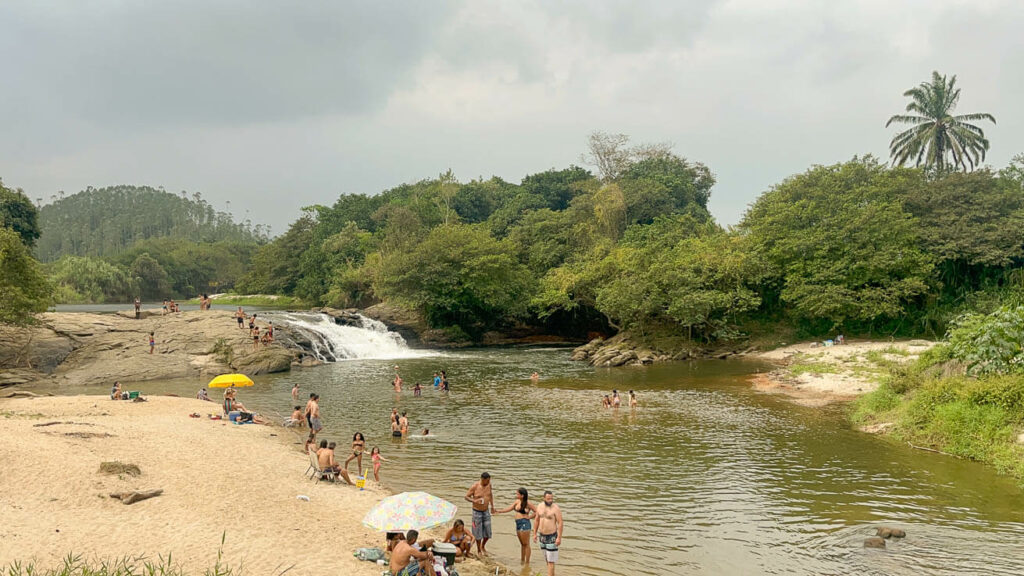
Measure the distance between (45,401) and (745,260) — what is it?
1671 inches

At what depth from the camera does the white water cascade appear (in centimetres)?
4312

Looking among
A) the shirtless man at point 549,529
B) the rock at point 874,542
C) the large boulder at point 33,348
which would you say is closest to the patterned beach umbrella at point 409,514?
the shirtless man at point 549,529

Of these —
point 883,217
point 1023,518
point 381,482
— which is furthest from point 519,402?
point 883,217

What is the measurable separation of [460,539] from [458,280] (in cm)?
4197

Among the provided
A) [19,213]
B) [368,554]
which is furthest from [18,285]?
[368,554]

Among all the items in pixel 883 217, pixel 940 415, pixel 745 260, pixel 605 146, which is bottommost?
pixel 940 415

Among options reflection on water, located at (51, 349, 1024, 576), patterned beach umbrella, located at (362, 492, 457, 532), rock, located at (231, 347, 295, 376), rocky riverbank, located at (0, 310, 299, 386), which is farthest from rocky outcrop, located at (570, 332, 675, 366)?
patterned beach umbrella, located at (362, 492, 457, 532)

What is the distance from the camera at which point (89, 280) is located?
80.4 meters

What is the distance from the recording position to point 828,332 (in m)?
44.2

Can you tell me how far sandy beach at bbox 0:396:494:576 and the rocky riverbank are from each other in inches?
652

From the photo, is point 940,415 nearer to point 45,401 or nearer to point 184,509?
point 184,509

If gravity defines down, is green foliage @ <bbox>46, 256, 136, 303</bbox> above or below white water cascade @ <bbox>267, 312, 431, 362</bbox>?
above

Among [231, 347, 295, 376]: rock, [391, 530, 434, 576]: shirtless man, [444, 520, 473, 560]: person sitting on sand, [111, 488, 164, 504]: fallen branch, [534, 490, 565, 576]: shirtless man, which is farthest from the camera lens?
[231, 347, 295, 376]: rock

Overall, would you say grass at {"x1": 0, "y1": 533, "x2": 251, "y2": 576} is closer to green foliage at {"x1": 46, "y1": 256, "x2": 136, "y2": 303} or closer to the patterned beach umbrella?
the patterned beach umbrella
